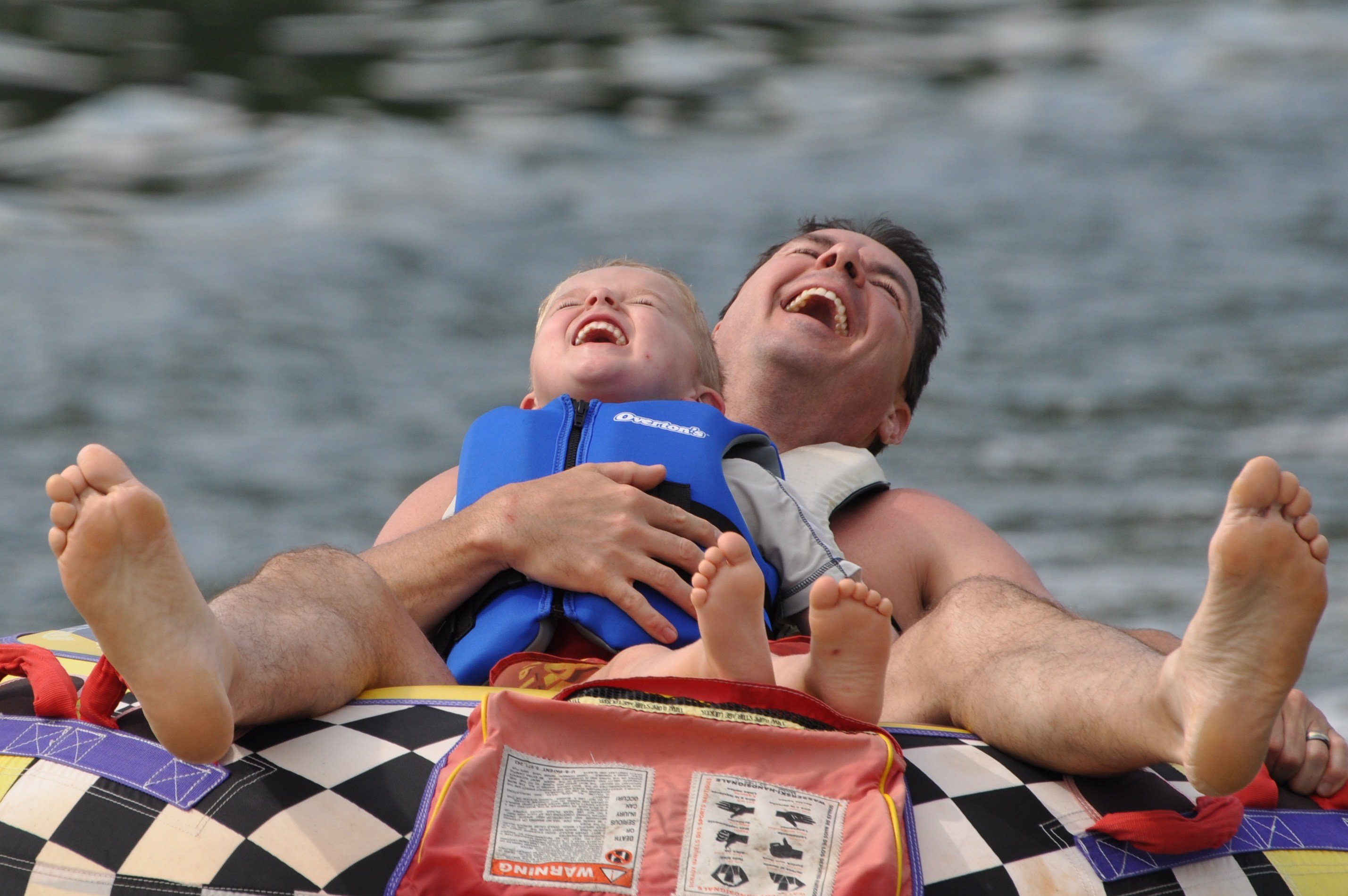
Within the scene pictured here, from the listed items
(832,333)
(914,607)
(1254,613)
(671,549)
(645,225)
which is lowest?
(645,225)

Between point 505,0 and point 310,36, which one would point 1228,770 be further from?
point 505,0

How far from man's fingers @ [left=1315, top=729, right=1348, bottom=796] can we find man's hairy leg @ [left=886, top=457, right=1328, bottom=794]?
429 millimetres

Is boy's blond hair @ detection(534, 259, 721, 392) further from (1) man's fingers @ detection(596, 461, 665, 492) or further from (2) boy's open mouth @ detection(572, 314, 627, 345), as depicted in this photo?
(1) man's fingers @ detection(596, 461, 665, 492)

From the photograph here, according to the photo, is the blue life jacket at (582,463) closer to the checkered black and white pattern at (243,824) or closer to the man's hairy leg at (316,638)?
the man's hairy leg at (316,638)

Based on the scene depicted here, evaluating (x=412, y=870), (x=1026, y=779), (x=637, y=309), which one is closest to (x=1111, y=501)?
(x=637, y=309)

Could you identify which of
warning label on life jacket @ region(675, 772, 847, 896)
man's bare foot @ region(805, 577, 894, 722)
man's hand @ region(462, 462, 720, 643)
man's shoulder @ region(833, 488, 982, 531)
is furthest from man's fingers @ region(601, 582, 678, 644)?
man's shoulder @ region(833, 488, 982, 531)

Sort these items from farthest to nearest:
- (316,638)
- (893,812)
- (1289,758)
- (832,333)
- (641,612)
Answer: (832,333)
(641,612)
(1289,758)
(316,638)
(893,812)

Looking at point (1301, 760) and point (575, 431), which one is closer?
point (1301, 760)

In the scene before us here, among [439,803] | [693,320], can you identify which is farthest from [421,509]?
[439,803]

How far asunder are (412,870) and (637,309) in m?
1.35

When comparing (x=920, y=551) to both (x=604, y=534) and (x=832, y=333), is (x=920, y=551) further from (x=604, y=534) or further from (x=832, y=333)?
(x=604, y=534)

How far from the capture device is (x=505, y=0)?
12648 mm

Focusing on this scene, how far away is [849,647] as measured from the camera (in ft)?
5.23

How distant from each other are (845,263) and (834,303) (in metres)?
0.11
